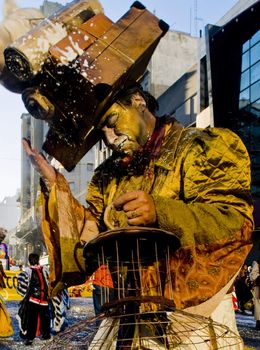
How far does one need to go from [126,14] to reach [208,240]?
1060 millimetres

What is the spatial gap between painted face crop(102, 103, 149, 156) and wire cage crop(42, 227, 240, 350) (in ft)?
1.57

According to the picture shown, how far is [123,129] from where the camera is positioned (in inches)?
91.1

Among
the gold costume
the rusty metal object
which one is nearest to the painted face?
the rusty metal object

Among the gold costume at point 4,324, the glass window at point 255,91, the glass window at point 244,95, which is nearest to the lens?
the gold costume at point 4,324

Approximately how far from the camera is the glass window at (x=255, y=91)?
2161 cm

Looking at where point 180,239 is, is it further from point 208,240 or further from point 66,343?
point 66,343

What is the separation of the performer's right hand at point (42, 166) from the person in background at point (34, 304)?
7.72 metres

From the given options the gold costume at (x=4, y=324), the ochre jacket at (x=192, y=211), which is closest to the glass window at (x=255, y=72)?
the gold costume at (x=4, y=324)

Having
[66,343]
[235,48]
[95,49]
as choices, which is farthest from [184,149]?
[235,48]

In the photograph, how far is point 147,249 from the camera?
6.66 ft

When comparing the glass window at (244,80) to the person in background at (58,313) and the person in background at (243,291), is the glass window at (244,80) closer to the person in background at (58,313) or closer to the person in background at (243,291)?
the person in background at (243,291)

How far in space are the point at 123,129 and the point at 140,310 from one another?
753 millimetres

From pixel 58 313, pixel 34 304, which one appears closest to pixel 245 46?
pixel 58 313

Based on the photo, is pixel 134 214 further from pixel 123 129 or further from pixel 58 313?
pixel 58 313
